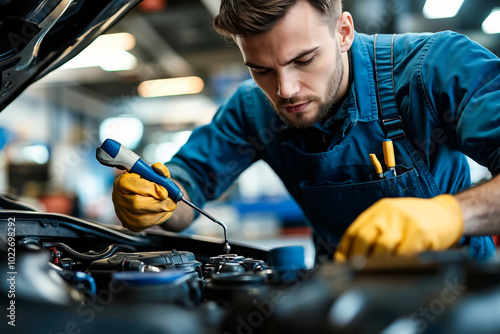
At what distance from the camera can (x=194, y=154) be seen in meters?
1.39

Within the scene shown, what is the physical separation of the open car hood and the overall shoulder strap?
0.67 metres

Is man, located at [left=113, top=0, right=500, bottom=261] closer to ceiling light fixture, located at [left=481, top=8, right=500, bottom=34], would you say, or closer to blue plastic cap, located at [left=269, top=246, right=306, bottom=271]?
blue plastic cap, located at [left=269, top=246, right=306, bottom=271]

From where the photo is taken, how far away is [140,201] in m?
1.11

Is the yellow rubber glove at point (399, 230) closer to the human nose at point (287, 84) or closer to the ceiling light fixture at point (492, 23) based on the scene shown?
the human nose at point (287, 84)

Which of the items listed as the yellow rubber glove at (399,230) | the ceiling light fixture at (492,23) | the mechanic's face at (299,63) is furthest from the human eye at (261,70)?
the ceiling light fixture at (492,23)

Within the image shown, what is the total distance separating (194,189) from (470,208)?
815 millimetres

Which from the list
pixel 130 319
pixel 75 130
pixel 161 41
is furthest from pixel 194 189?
pixel 75 130

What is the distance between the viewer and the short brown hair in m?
0.99

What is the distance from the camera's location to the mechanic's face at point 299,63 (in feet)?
3.30

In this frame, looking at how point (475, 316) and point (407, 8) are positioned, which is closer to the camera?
point (475, 316)

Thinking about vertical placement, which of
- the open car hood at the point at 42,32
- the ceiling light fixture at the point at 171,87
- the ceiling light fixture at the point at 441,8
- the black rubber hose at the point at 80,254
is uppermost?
the open car hood at the point at 42,32

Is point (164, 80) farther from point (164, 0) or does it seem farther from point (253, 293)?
point (253, 293)

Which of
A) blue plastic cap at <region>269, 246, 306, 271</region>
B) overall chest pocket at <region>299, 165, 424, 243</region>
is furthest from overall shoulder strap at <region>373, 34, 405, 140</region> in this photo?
blue plastic cap at <region>269, 246, 306, 271</region>

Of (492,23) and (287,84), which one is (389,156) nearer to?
(287,84)
